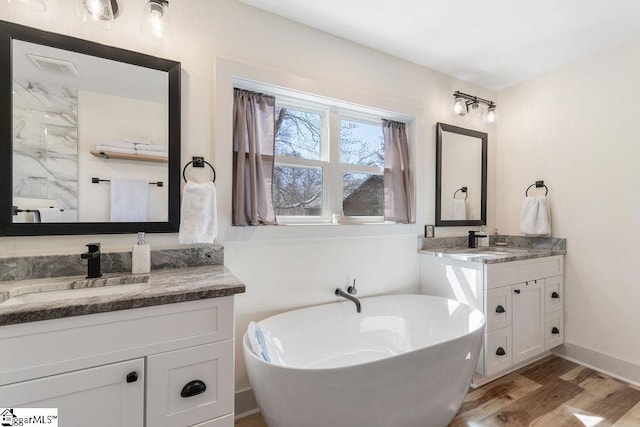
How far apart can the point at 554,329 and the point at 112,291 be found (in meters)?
3.11

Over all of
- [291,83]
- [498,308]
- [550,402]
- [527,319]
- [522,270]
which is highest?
[291,83]

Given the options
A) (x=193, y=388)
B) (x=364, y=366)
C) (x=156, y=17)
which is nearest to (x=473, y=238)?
(x=364, y=366)

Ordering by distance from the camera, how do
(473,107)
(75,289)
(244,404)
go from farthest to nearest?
(473,107) → (244,404) → (75,289)

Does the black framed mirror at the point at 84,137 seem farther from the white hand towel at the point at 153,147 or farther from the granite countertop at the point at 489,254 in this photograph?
the granite countertop at the point at 489,254

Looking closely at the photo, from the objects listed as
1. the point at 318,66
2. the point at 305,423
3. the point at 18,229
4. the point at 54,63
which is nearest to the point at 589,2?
the point at 318,66

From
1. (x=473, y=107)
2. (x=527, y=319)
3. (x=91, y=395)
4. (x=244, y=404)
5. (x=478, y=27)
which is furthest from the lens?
(x=473, y=107)

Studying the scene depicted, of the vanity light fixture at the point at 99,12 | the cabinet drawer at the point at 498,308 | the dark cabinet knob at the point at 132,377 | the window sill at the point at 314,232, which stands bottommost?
the cabinet drawer at the point at 498,308

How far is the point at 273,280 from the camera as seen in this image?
1853 mm

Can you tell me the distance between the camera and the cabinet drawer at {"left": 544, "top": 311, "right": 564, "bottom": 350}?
2.32 m

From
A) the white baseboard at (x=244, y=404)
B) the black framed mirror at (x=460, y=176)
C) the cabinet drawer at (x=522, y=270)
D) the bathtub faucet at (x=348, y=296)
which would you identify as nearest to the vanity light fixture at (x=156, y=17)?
the bathtub faucet at (x=348, y=296)

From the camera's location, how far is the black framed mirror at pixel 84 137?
127cm

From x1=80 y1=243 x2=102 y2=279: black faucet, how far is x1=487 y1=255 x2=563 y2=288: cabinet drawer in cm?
227

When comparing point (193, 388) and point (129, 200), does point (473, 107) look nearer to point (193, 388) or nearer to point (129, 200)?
point (129, 200)

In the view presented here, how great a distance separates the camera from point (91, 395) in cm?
95
